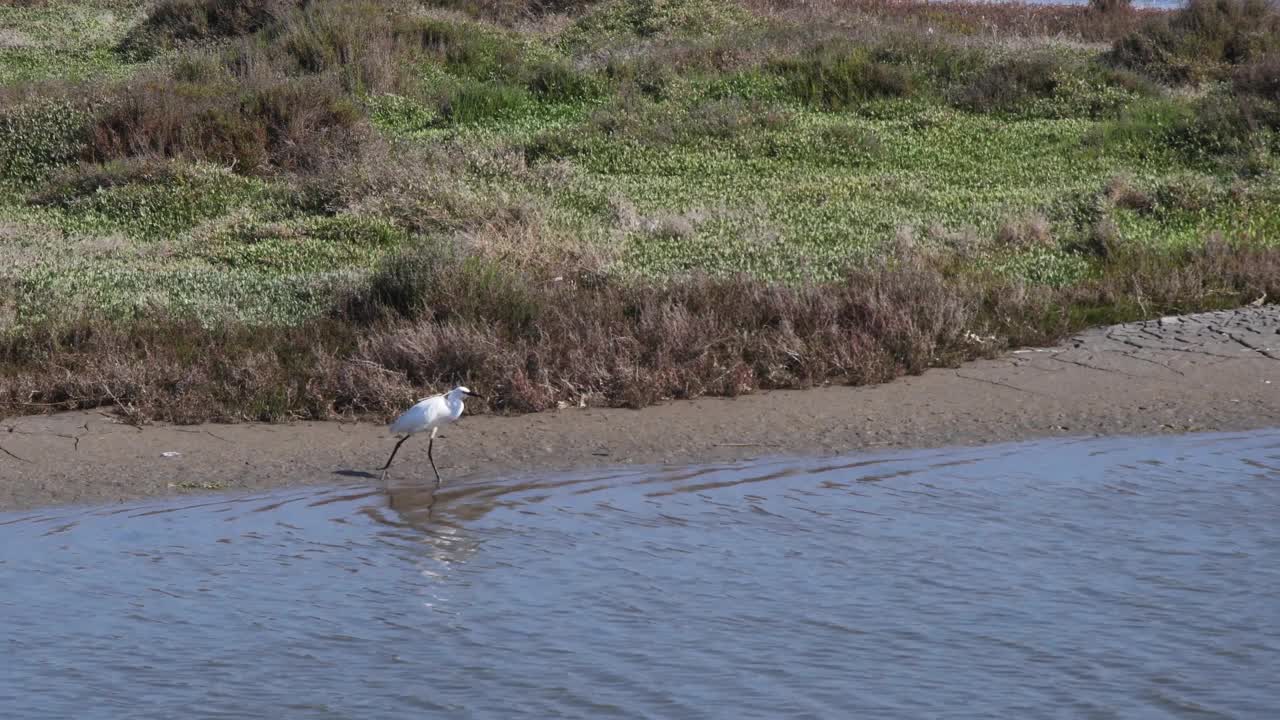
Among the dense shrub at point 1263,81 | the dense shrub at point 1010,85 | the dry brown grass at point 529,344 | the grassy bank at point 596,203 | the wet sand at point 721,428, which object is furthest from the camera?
the dense shrub at point 1010,85

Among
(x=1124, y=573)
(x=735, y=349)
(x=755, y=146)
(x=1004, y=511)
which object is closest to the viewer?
(x=1124, y=573)

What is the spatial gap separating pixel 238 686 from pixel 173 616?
86cm

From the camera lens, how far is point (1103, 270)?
12859mm

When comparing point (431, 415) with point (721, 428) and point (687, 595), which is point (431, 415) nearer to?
point (721, 428)

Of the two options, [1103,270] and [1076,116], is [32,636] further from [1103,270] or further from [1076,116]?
[1076,116]

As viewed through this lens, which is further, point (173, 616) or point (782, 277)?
point (782, 277)

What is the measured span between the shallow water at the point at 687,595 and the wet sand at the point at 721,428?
0.35 m

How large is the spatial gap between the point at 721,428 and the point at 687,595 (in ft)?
8.37

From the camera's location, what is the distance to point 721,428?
9.91 metres

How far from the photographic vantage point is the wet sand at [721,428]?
9.12 metres

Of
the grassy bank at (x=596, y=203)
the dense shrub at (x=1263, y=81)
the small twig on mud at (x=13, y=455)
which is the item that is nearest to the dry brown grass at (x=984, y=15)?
the grassy bank at (x=596, y=203)

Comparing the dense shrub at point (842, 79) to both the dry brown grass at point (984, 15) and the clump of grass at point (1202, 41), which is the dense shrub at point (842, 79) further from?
the dry brown grass at point (984, 15)

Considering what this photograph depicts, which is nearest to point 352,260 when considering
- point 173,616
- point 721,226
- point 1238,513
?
point 721,226

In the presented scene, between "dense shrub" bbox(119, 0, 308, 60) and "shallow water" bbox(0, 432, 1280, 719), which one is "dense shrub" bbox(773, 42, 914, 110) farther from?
"shallow water" bbox(0, 432, 1280, 719)
